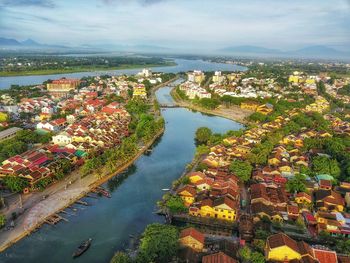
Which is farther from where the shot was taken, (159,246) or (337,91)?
(337,91)

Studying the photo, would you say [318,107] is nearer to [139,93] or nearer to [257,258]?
[139,93]

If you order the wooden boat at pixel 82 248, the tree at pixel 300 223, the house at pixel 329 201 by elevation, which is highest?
the house at pixel 329 201

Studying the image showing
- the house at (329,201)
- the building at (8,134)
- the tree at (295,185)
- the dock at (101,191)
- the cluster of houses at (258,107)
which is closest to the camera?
the house at (329,201)

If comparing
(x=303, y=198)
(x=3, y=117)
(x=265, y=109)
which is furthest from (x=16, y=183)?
(x=265, y=109)

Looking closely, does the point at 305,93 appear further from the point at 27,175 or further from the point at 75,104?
the point at 27,175

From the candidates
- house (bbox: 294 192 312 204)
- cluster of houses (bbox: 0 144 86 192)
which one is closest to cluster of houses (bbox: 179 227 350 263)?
house (bbox: 294 192 312 204)

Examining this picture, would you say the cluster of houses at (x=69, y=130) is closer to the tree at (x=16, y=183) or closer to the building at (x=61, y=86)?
the tree at (x=16, y=183)

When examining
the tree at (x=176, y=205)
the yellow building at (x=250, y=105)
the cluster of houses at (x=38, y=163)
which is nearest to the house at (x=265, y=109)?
the yellow building at (x=250, y=105)
